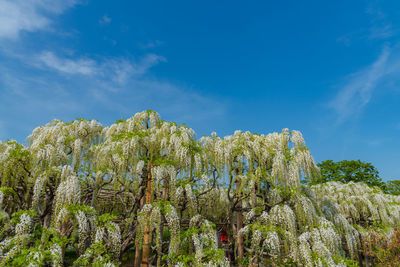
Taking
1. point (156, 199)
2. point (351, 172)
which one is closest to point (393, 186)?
point (351, 172)

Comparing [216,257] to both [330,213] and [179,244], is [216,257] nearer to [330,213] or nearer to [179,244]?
[179,244]

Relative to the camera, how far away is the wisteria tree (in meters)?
5.70

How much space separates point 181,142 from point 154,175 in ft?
4.41

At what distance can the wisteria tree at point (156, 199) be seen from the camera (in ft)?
18.7

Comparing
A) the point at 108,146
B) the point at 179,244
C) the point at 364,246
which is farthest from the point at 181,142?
the point at 364,246

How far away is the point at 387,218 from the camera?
1112 cm

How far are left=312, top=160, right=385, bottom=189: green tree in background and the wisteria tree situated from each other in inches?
775

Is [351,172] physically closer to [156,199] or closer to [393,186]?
[393,186]

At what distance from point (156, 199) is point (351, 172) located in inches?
1091

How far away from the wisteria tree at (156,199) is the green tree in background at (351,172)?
1968cm

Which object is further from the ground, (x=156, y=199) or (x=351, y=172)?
(x=351, y=172)

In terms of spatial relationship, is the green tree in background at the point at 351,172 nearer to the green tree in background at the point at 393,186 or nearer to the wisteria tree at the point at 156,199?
the green tree in background at the point at 393,186

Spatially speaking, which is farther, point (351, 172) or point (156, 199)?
point (351, 172)

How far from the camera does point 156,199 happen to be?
823 cm
